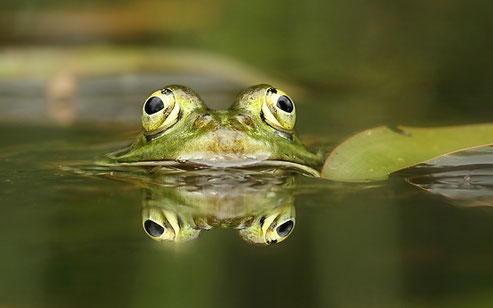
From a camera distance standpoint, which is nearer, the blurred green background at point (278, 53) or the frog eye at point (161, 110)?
the frog eye at point (161, 110)

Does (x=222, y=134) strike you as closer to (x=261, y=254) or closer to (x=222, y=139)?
(x=222, y=139)

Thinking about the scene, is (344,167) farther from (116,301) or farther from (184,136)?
(116,301)

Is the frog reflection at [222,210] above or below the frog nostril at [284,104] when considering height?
below

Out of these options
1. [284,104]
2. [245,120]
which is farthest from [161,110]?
[284,104]

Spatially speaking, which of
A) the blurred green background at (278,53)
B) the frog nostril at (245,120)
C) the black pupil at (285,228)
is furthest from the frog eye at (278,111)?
the blurred green background at (278,53)

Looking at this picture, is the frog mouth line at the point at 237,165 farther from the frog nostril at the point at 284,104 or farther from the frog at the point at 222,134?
the frog nostril at the point at 284,104

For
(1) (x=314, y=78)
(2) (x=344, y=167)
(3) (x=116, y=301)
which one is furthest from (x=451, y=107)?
(3) (x=116, y=301)

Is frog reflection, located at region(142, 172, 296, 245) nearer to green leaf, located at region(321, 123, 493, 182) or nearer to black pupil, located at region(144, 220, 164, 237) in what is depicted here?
black pupil, located at region(144, 220, 164, 237)
